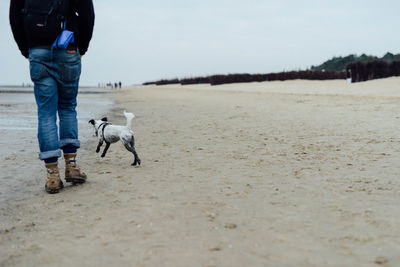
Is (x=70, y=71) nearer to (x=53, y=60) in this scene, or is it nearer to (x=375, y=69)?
(x=53, y=60)

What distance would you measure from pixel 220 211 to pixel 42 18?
98.5 inches

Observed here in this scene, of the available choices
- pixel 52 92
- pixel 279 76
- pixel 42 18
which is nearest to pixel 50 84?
pixel 52 92

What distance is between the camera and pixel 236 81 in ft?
141

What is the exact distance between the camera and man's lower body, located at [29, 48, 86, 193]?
149 inches

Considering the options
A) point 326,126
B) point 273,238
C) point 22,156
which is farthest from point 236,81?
→ point 273,238

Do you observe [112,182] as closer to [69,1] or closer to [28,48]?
[28,48]

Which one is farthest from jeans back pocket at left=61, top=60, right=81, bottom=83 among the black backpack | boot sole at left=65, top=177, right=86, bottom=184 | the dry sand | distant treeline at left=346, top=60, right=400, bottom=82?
distant treeline at left=346, top=60, right=400, bottom=82

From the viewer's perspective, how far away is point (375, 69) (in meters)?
22.7

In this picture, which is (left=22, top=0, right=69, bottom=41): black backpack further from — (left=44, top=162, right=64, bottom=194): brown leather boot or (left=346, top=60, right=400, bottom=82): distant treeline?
(left=346, top=60, right=400, bottom=82): distant treeline

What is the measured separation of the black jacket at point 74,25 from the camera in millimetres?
3748

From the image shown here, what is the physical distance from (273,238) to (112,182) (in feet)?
7.17

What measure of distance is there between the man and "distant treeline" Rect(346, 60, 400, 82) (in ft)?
72.5

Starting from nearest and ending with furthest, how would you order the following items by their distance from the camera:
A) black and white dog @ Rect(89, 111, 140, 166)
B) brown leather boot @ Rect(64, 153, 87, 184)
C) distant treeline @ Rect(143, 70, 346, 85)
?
brown leather boot @ Rect(64, 153, 87, 184)
black and white dog @ Rect(89, 111, 140, 166)
distant treeline @ Rect(143, 70, 346, 85)

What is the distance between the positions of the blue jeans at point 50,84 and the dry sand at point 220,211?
1.75ft
